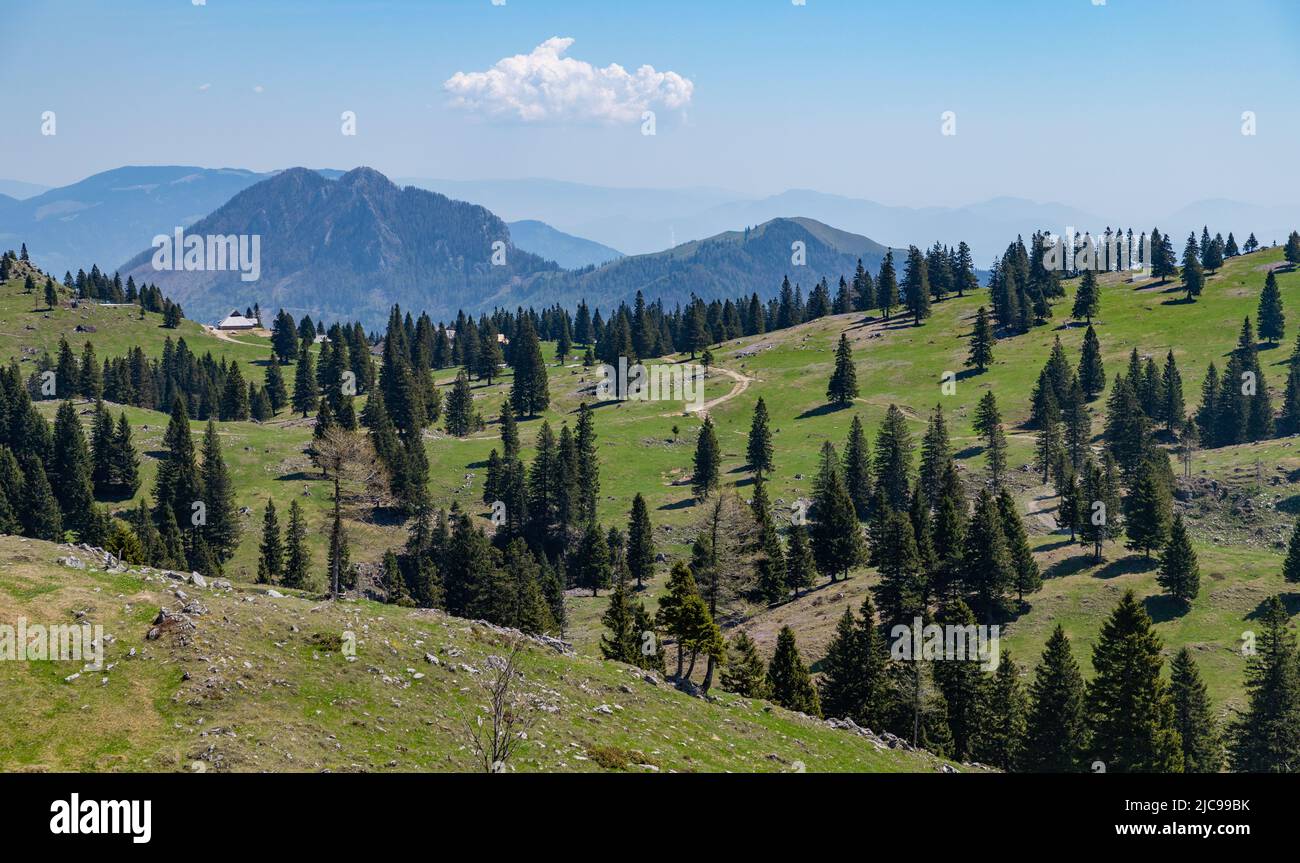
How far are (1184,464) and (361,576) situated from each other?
365ft

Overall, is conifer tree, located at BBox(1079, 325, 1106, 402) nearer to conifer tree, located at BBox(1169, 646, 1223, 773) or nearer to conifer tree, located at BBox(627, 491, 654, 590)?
conifer tree, located at BBox(627, 491, 654, 590)

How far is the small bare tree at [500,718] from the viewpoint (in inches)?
1112

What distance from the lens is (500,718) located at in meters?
31.2

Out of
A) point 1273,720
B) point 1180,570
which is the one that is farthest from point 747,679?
point 1180,570

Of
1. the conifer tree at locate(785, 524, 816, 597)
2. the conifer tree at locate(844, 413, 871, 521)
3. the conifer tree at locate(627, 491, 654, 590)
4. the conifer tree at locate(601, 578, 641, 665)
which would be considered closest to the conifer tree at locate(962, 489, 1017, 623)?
the conifer tree at locate(785, 524, 816, 597)

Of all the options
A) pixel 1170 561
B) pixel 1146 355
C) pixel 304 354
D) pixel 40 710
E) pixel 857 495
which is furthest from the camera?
pixel 304 354

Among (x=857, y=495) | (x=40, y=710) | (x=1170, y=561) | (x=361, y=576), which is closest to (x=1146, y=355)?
(x=857, y=495)

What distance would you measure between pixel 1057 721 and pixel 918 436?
301 ft

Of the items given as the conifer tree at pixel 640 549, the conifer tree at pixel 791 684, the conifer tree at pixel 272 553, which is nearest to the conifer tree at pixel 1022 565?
the conifer tree at pixel 791 684

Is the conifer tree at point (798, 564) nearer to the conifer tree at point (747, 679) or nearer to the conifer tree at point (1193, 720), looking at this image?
the conifer tree at point (747, 679)

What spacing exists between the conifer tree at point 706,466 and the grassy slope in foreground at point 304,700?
82664mm

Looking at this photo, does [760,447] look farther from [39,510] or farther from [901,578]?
[39,510]

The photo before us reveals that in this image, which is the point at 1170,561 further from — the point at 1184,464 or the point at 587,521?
the point at 587,521

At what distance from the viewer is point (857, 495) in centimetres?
12138
